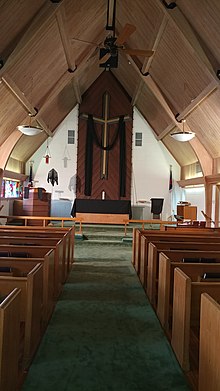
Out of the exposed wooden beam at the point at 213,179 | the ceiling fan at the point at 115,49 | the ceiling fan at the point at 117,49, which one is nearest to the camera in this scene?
the ceiling fan at the point at 115,49

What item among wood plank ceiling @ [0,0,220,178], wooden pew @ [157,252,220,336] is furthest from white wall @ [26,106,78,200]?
wooden pew @ [157,252,220,336]

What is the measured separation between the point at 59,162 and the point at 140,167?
337 centimetres

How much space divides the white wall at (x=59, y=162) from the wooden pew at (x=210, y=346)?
12088 mm

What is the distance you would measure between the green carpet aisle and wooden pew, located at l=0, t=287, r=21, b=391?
29cm

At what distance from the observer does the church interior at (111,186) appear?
8.01 feet

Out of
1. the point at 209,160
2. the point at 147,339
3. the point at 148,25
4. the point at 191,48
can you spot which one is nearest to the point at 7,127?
the point at 148,25

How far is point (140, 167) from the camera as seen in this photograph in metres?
14.2

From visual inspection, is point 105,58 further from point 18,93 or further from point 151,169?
point 151,169

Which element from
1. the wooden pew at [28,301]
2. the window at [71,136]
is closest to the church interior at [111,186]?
the wooden pew at [28,301]

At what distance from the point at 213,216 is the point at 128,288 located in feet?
21.8

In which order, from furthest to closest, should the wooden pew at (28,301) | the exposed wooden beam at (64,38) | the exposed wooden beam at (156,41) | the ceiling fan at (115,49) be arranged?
the exposed wooden beam at (156,41), the exposed wooden beam at (64,38), the ceiling fan at (115,49), the wooden pew at (28,301)

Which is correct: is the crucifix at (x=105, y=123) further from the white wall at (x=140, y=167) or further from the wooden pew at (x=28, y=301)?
the wooden pew at (x=28, y=301)

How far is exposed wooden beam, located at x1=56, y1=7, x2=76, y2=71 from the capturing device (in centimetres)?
690

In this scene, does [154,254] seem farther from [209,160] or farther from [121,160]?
[121,160]
